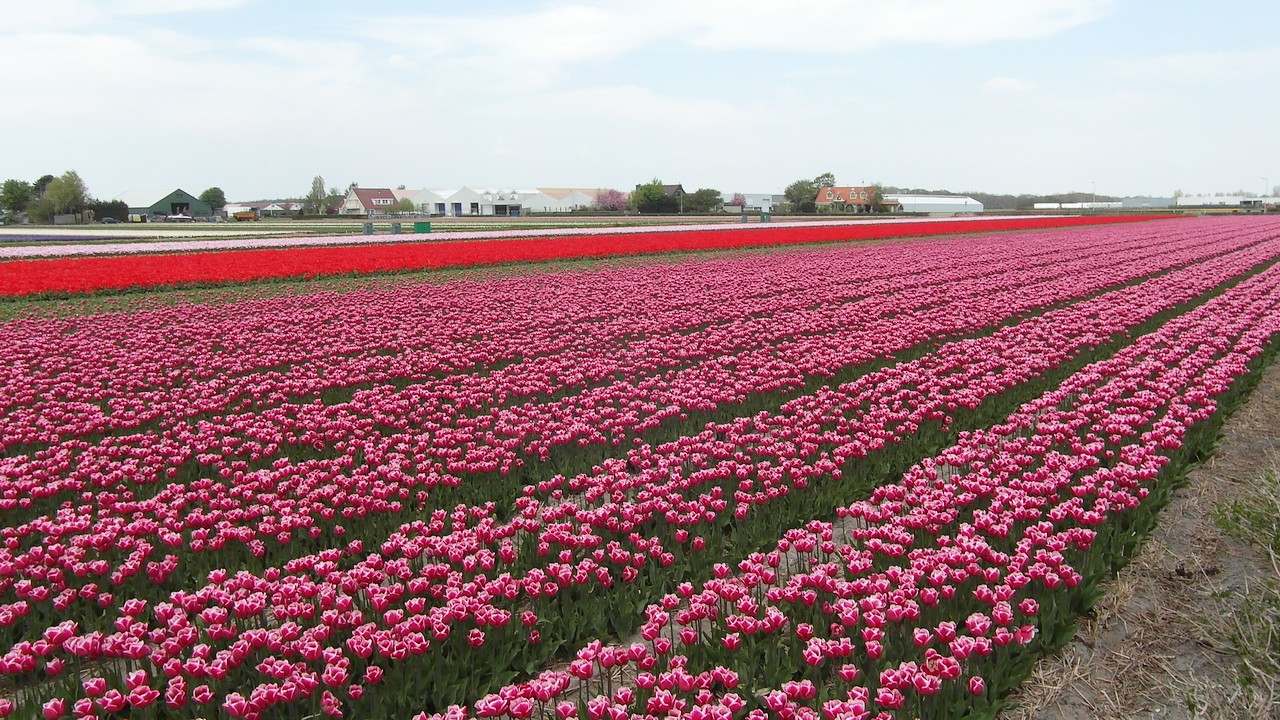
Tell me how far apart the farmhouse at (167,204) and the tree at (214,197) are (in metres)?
14.2

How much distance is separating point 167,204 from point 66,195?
50.8 feet

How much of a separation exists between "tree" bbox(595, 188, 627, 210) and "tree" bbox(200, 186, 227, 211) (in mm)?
59473

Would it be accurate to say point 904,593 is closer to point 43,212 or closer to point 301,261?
point 301,261

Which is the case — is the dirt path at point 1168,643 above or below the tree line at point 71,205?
below

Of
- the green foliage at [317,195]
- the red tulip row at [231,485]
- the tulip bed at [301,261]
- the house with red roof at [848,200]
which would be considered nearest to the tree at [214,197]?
the green foliage at [317,195]

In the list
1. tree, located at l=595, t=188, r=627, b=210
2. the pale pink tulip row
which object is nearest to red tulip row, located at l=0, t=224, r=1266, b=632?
the pale pink tulip row

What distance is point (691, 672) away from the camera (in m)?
4.49

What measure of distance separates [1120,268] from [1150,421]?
19.0 meters

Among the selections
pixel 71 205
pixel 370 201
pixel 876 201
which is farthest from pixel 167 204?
pixel 876 201

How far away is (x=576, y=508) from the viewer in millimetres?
6605

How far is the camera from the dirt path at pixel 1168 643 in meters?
4.30

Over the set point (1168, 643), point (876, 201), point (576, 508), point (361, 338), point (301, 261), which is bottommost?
point (1168, 643)

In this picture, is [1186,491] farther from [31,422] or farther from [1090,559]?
[31,422]

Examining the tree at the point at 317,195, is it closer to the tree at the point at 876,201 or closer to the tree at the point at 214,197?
the tree at the point at 214,197
